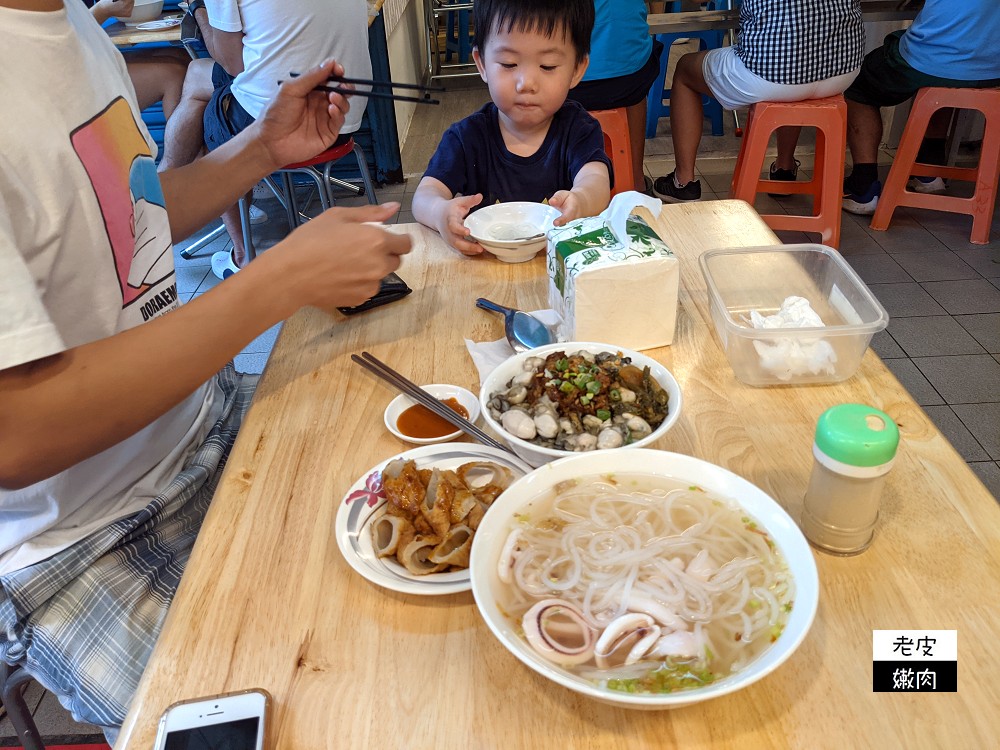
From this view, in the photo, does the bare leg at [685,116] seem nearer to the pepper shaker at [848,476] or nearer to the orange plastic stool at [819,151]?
the orange plastic stool at [819,151]

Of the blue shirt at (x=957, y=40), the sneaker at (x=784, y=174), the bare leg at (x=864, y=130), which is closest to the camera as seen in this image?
the blue shirt at (x=957, y=40)

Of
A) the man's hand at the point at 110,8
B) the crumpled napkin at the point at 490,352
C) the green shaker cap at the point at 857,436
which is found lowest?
the crumpled napkin at the point at 490,352

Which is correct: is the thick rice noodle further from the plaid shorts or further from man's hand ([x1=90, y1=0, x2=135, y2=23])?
man's hand ([x1=90, y1=0, x2=135, y2=23])

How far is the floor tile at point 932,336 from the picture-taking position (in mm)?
2922

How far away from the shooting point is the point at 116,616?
1092 mm

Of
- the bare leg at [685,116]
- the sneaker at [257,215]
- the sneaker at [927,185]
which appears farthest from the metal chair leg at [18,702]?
the sneaker at [927,185]

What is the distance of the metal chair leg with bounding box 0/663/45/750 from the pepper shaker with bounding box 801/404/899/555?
4.01ft

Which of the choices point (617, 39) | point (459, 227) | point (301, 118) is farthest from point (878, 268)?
point (301, 118)

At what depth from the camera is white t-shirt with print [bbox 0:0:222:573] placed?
1.01 m

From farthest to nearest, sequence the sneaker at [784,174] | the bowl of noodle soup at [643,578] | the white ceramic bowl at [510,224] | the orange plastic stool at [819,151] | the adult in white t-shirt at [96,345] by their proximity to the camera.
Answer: the sneaker at [784,174] < the orange plastic stool at [819,151] < the white ceramic bowl at [510,224] < the adult in white t-shirt at [96,345] < the bowl of noodle soup at [643,578]

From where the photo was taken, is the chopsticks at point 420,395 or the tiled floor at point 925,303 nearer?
the chopsticks at point 420,395

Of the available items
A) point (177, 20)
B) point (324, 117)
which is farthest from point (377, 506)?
point (177, 20)

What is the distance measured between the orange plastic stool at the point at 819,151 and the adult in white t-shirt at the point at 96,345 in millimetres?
2794

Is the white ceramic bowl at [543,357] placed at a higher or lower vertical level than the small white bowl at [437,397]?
higher
